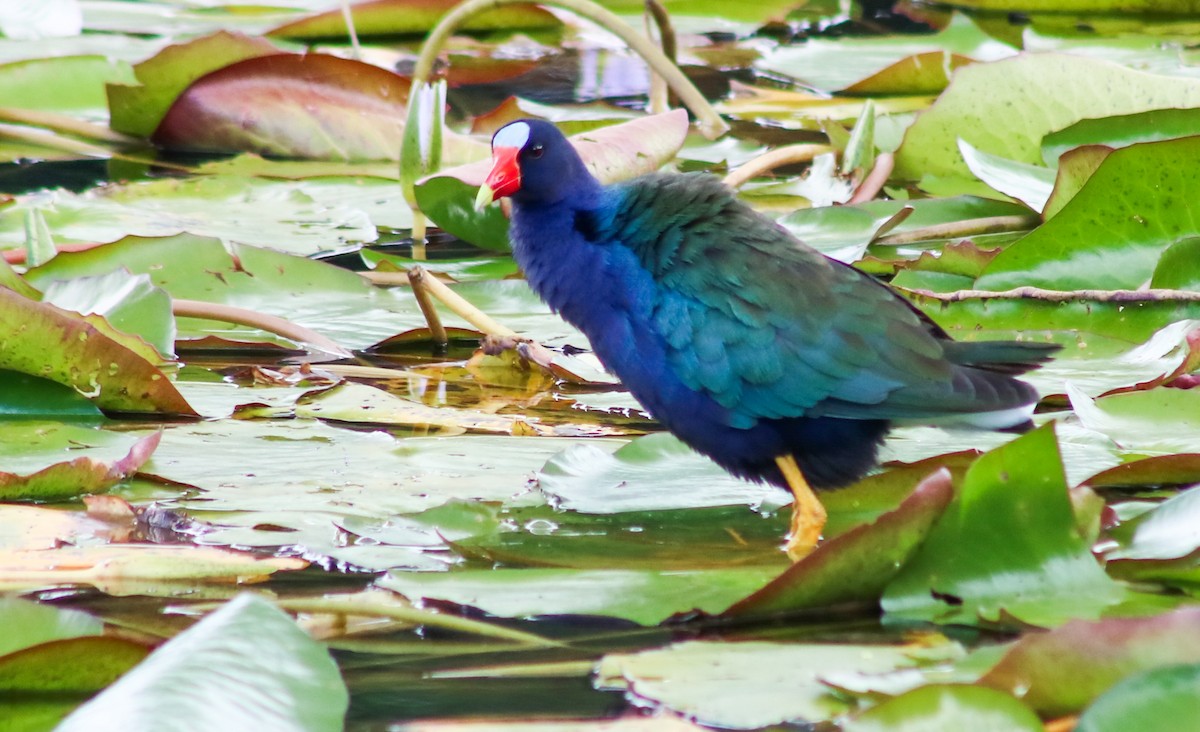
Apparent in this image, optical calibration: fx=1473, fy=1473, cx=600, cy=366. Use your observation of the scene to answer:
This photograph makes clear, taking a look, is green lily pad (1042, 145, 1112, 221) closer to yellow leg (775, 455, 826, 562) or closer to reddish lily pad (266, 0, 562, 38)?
yellow leg (775, 455, 826, 562)

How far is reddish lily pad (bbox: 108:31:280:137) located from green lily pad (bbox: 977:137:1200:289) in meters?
2.26

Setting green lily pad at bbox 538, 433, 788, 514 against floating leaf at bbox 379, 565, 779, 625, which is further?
green lily pad at bbox 538, 433, 788, 514

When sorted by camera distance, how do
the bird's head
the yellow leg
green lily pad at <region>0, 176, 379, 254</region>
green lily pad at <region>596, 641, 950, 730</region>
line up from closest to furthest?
green lily pad at <region>596, 641, 950, 730</region> → the yellow leg → the bird's head → green lily pad at <region>0, 176, 379, 254</region>

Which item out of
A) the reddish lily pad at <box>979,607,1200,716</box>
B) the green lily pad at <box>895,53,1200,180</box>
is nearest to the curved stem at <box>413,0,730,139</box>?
the green lily pad at <box>895,53,1200,180</box>

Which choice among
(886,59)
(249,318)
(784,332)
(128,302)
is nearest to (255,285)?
(249,318)

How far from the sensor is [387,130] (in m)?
4.08

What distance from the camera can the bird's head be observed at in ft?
7.82

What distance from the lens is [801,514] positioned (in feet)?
6.67

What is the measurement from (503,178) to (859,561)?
1.08 metres

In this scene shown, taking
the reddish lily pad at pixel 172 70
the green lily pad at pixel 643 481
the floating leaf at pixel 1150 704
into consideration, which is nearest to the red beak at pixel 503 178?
the green lily pad at pixel 643 481

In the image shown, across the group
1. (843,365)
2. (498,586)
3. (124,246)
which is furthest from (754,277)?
(124,246)

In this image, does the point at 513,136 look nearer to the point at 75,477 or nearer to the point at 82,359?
the point at 82,359

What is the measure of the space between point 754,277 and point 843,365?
0.18m

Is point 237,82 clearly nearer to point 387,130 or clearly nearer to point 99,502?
point 387,130
